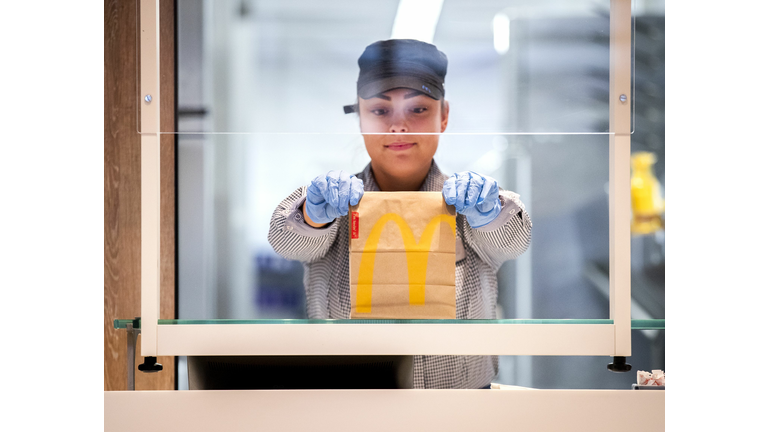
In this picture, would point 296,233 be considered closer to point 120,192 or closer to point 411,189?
point 411,189

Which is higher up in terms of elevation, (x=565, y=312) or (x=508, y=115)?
(x=508, y=115)

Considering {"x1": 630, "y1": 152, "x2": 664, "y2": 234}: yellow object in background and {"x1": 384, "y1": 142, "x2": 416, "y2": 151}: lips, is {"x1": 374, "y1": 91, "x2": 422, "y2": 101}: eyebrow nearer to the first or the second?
{"x1": 384, "y1": 142, "x2": 416, "y2": 151}: lips

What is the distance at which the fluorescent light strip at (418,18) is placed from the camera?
1123mm

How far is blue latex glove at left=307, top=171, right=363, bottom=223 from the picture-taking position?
1099 mm

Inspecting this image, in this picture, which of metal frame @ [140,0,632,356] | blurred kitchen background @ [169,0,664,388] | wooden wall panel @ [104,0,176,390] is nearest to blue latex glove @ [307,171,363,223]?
blurred kitchen background @ [169,0,664,388]

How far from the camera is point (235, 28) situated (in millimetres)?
1109

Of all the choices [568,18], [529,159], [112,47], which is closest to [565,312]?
[529,159]

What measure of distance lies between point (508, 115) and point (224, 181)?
2.34ft

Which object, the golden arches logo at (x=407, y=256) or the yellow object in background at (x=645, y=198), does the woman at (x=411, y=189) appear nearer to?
the golden arches logo at (x=407, y=256)

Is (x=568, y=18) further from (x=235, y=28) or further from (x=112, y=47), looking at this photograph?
(x=112, y=47)

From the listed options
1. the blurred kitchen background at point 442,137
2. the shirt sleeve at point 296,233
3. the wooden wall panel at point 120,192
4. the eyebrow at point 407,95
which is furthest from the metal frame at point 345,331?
the wooden wall panel at point 120,192

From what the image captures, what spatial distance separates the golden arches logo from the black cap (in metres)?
0.28

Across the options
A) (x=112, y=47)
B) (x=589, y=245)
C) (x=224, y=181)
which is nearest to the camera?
(x=589, y=245)

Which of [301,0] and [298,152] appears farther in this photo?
[298,152]
